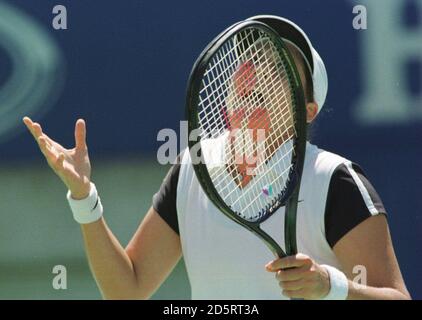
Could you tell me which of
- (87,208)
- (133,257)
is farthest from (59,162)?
(133,257)

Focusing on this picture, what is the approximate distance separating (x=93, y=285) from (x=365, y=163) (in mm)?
951

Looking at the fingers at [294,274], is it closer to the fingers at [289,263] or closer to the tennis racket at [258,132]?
the fingers at [289,263]

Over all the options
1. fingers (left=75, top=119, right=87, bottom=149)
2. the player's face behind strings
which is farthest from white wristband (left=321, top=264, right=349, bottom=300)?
fingers (left=75, top=119, right=87, bottom=149)

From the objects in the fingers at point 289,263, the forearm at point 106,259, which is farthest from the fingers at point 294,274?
the forearm at point 106,259

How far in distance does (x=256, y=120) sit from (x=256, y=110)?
0.02 m

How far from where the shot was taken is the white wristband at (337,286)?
1718 mm

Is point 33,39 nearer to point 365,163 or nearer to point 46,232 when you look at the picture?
point 46,232

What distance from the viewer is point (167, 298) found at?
10.3 feet

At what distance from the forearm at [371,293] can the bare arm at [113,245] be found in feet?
1.45

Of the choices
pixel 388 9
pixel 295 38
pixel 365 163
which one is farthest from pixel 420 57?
pixel 295 38

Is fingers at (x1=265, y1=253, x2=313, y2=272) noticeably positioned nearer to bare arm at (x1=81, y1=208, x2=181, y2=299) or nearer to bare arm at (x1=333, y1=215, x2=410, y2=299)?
bare arm at (x1=333, y1=215, x2=410, y2=299)

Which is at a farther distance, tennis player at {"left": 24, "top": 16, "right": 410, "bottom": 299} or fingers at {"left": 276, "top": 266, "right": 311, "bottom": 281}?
tennis player at {"left": 24, "top": 16, "right": 410, "bottom": 299}

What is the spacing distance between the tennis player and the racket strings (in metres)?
0.08

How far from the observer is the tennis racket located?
1852 mm
